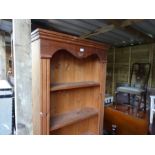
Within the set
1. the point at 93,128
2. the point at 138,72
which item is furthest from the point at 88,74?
the point at 138,72

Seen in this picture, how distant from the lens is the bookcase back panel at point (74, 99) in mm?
1460

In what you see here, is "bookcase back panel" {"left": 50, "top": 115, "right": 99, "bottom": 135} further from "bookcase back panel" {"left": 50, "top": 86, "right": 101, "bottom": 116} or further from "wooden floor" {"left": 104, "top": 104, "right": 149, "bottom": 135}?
"wooden floor" {"left": 104, "top": 104, "right": 149, "bottom": 135}

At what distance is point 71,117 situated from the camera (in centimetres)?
143

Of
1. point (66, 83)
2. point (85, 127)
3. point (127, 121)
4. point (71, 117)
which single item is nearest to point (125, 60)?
point (127, 121)

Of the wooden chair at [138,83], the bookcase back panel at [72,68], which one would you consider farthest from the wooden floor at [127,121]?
the bookcase back panel at [72,68]

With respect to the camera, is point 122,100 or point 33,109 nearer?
point 33,109

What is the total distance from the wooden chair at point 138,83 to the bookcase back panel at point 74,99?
1981mm

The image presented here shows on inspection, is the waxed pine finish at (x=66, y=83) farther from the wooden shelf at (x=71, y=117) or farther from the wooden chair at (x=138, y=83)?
the wooden chair at (x=138, y=83)

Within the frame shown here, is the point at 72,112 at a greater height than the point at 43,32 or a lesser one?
lesser
